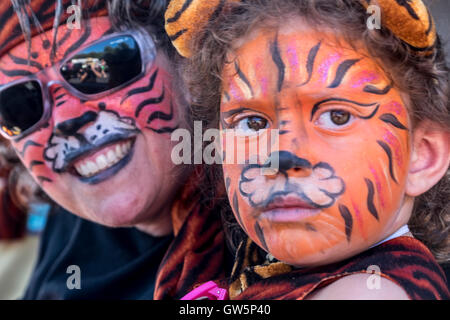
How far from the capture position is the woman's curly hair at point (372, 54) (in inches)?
49.6

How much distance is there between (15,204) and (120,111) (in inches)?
60.1

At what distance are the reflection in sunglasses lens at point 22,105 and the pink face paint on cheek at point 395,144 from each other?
3.36 ft

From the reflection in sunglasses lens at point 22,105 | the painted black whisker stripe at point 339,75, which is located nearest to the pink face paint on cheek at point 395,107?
the painted black whisker stripe at point 339,75

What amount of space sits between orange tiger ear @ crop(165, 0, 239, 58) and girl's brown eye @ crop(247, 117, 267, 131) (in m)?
0.27

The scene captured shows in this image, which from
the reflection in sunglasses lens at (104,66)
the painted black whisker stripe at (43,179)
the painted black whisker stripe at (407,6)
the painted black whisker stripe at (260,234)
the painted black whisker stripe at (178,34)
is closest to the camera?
the painted black whisker stripe at (407,6)

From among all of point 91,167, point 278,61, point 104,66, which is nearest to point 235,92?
point 278,61

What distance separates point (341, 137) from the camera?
1233 mm

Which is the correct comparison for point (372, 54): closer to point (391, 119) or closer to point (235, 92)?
point (391, 119)

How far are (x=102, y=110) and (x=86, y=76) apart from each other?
11 centimetres

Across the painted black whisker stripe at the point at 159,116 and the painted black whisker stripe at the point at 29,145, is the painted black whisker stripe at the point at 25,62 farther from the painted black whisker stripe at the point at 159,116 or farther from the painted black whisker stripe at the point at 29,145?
the painted black whisker stripe at the point at 159,116

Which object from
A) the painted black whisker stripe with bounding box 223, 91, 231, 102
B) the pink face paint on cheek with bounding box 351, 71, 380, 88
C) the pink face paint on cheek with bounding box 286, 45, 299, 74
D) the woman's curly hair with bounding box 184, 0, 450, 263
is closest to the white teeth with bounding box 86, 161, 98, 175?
the woman's curly hair with bounding box 184, 0, 450, 263

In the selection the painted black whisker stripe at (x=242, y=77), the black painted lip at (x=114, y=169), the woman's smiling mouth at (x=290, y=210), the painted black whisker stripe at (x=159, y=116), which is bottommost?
the black painted lip at (x=114, y=169)

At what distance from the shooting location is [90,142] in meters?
1.72
